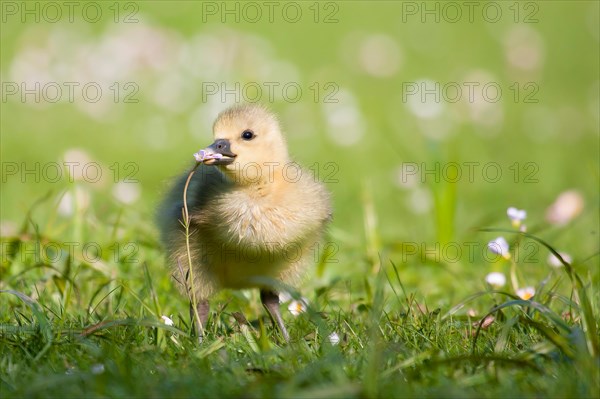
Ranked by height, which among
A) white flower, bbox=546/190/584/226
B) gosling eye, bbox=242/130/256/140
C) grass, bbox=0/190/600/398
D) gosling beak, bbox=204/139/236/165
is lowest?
white flower, bbox=546/190/584/226

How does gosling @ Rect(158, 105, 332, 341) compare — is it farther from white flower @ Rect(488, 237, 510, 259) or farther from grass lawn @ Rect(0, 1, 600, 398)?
white flower @ Rect(488, 237, 510, 259)

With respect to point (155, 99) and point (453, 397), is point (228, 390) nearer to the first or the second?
point (453, 397)

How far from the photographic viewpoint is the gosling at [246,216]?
3.61m

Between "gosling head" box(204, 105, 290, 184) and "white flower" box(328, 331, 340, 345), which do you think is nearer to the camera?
"white flower" box(328, 331, 340, 345)

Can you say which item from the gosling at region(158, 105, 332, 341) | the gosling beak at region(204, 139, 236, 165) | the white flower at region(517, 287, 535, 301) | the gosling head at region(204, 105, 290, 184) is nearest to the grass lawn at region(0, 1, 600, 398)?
the white flower at region(517, 287, 535, 301)

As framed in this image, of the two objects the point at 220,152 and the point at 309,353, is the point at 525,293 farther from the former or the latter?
the point at 220,152

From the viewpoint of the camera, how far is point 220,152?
11.8ft

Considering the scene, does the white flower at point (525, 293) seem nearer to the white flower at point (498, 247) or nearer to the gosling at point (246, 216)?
the white flower at point (498, 247)

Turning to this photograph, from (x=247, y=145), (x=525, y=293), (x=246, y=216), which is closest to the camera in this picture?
(x=246, y=216)

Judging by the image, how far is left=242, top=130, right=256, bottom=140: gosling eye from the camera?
12.3 feet

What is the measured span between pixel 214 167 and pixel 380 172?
4.25 metres

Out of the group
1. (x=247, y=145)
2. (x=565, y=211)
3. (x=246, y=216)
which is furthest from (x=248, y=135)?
(x=565, y=211)

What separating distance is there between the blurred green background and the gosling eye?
178cm

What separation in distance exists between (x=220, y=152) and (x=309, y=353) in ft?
3.26
